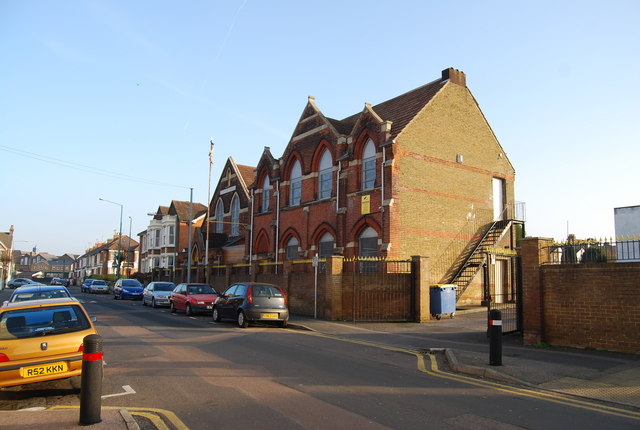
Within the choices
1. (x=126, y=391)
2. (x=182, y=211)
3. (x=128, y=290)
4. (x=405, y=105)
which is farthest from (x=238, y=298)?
(x=182, y=211)

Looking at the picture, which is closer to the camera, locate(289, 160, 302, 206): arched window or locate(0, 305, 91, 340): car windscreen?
locate(0, 305, 91, 340): car windscreen

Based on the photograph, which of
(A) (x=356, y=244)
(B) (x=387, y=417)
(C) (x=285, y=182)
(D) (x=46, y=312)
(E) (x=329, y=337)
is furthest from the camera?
(C) (x=285, y=182)

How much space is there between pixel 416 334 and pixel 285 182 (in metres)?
18.3

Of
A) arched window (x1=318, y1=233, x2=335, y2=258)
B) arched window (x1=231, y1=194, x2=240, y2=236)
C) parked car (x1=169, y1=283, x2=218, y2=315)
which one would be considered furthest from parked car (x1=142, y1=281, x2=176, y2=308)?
arched window (x1=231, y1=194, x2=240, y2=236)

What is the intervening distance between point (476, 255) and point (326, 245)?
27.0 ft

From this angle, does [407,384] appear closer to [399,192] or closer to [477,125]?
[399,192]

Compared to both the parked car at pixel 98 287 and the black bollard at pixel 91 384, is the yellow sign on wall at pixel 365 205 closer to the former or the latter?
the black bollard at pixel 91 384

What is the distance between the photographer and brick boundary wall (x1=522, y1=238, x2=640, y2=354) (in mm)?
11242

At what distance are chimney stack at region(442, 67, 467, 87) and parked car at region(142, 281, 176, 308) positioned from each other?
19.8 metres

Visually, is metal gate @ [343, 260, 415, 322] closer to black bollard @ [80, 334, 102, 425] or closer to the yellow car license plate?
the yellow car license plate

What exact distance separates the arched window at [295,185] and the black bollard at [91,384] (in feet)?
82.2

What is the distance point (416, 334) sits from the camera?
Answer: 15531mm

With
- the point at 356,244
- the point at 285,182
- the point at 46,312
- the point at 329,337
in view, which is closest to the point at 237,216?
the point at 285,182

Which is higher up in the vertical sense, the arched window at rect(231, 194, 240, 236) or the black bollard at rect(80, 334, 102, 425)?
the arched window at rect(231, 194, 240, 236)
